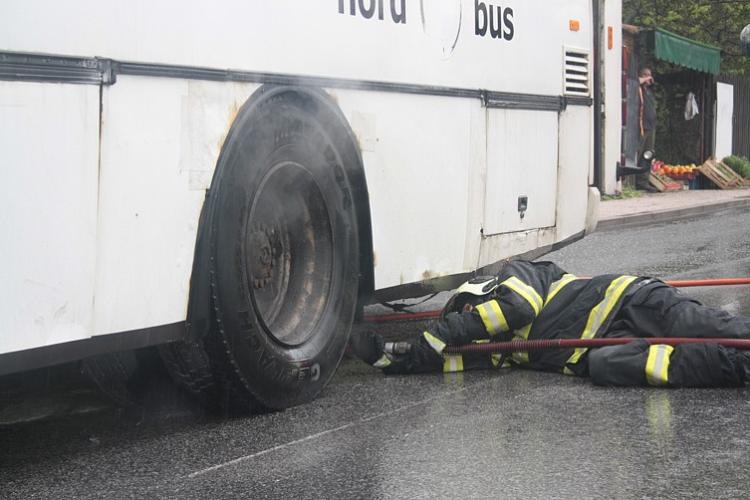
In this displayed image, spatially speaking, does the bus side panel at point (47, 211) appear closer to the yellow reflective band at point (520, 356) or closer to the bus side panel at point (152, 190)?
the bus side panel at point (152, 190)

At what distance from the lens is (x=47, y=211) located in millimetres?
3604

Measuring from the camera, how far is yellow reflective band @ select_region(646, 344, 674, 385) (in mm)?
5238

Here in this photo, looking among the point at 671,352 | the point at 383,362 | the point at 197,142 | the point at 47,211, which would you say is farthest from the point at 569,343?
the point at 47,211

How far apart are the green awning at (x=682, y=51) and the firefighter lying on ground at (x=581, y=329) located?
1513 centimetres

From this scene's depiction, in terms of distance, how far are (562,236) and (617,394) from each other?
2053 mm

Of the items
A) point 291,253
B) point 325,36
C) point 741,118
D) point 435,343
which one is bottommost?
point 435,343

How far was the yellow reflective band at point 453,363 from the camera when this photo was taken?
18.6 ft

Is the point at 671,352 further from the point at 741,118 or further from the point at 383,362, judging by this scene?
the point at 741,118

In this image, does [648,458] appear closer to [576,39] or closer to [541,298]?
[541,298]

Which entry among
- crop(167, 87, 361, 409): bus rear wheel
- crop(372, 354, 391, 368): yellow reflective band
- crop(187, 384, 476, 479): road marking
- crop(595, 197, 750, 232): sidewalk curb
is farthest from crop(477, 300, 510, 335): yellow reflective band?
crop(595, 197, 750, 232): sidewalk curb

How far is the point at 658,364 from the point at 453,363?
999 millimetres

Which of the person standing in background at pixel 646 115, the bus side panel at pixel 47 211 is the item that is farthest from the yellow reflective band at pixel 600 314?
the person standing in background at pixel 646 115

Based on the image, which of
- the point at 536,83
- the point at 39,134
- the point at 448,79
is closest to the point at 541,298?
the point at 448,79

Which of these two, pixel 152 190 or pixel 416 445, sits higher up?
pixel 152 190
